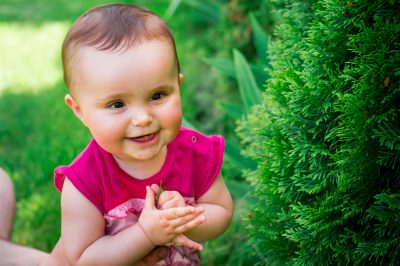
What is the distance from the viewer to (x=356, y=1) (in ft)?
5.70

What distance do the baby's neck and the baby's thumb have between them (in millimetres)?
149

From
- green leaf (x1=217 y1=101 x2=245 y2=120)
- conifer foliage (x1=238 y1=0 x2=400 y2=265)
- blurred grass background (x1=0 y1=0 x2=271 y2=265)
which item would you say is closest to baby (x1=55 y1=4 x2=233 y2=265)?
conifer foliage (x1=238 y1=0 x2=400 y2=265)

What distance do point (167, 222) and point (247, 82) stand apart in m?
1.40

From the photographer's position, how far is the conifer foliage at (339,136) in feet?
5.45

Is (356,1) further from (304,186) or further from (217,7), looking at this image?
(217,7)

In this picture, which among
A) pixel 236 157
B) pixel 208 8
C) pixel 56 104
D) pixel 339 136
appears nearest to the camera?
pixel 339 136

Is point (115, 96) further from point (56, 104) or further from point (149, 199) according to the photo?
point (56, 104)

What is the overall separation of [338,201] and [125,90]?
0.80 metres

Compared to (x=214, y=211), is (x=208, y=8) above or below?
above

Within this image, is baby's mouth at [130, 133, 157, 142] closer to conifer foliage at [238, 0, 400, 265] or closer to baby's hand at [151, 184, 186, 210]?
baby's hand at [151, 184, 186, 210]

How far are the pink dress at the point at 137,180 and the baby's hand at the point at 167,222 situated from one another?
0.14 metres

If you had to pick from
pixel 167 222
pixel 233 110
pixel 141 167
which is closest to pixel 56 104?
pixel 233 110

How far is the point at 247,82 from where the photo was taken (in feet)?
9.73

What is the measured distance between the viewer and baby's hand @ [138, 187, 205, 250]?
5.66 ft
